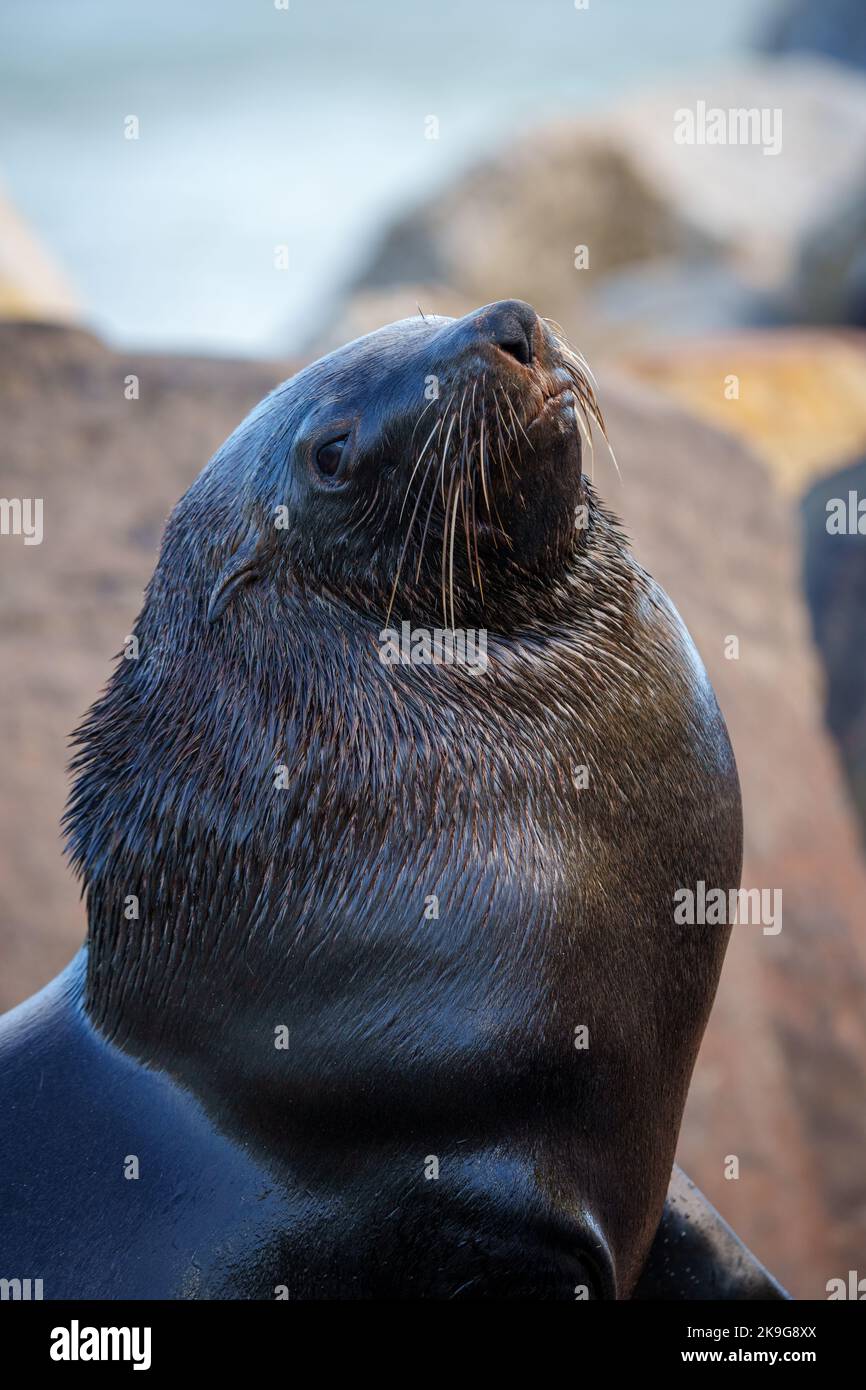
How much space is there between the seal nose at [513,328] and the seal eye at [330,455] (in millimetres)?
352

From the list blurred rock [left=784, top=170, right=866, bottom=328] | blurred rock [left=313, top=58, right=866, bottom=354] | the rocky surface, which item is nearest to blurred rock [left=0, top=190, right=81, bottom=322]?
blurred rock [left=313, top=58, right=866, bottom=354]

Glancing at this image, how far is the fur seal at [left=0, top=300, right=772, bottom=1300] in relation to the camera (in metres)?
2.96

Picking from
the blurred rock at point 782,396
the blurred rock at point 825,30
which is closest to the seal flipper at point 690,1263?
the blurred rock at point 782,396

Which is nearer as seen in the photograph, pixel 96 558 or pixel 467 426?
pixel 467 426

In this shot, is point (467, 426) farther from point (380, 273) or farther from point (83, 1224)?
point (380, 273)

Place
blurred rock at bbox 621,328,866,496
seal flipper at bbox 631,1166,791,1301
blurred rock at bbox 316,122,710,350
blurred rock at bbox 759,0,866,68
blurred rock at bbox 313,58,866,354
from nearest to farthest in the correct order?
1. seal flipper at bbox 631,1166,791,1301
2. blurred rock at bbox 621,328,866,496
3. blurred rock at bbox 313,58,866,354
4. blurred rock at bbox 316,122,710,350
5. blurred rock at bbox 759,0,866,68

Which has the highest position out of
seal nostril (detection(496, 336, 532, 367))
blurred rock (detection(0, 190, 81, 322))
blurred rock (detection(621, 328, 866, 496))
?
blurred rock (detection(0, 190, 81, 322))

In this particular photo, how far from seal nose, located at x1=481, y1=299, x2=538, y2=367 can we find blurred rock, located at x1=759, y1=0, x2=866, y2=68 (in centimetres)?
3297

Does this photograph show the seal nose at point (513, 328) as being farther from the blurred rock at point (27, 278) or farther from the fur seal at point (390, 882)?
the blurred rock at point (27, 278)

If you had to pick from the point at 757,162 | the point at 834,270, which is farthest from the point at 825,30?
the point at 834,270

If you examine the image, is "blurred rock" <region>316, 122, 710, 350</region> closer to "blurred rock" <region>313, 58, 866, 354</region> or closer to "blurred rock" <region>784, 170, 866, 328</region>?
"blurred rock" <region>313, 58, 866, 354</region>

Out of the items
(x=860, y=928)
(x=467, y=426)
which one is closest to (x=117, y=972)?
(x=467, y=426)

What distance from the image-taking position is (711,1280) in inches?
143
